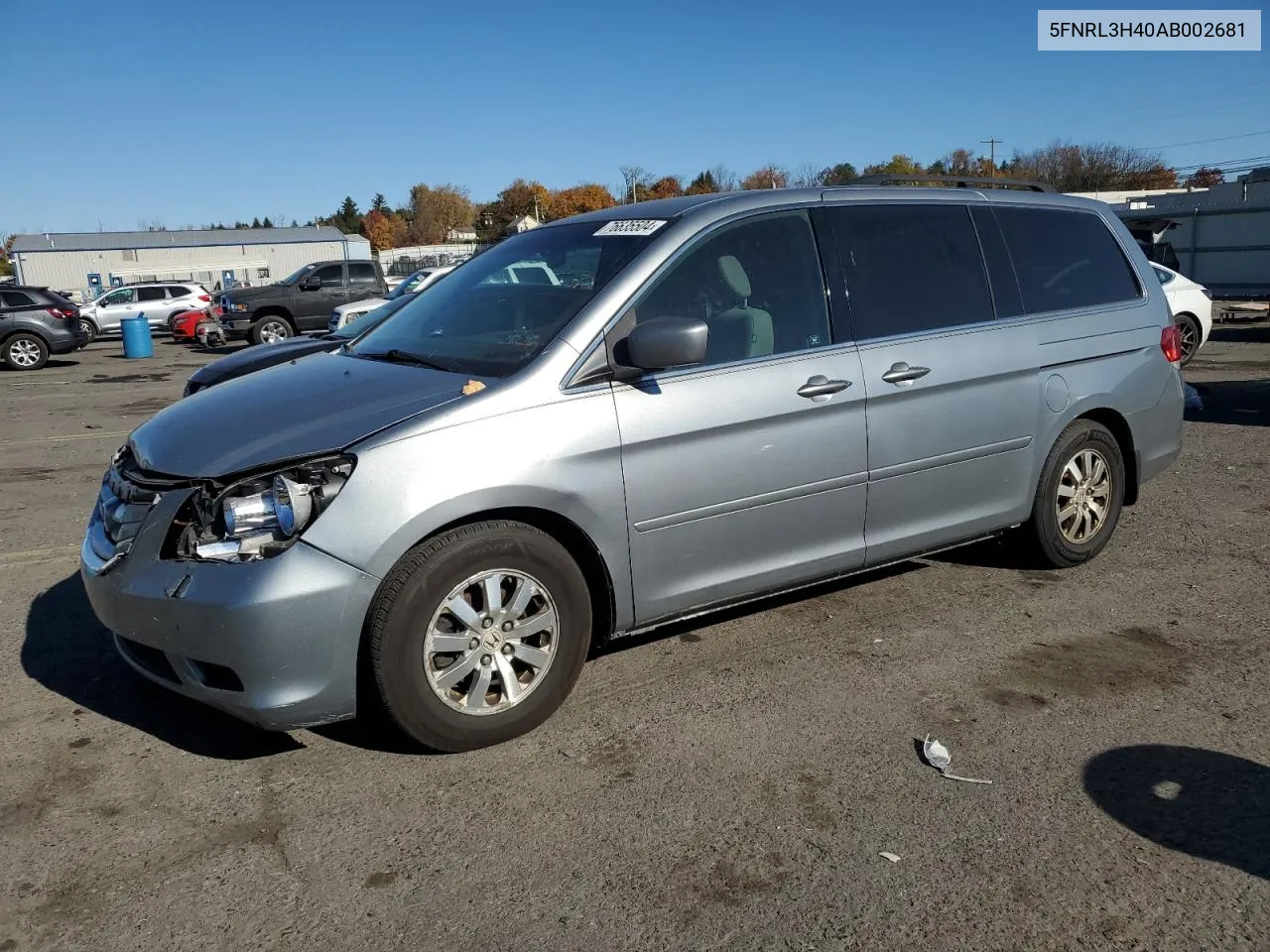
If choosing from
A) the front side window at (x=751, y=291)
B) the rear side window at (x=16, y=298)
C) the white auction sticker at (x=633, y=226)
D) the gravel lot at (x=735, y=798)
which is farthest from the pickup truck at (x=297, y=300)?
the front side window at (x=751, y=291)

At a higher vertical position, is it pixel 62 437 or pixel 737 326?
pixel 737 326

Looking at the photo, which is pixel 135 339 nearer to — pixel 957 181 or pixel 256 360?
pixel 256 360

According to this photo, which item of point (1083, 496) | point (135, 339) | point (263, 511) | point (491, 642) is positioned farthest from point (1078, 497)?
point (135, 339)

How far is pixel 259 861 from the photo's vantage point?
3.02m

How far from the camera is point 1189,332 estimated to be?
13531 millimetres

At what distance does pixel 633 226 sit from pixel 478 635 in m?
1.81

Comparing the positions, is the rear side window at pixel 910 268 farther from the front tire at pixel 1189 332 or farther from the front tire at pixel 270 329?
the front tire at pixel 270 329

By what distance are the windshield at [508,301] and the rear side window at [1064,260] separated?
207 cm

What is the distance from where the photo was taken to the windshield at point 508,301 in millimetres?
3959

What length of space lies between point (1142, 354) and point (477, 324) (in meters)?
3.46

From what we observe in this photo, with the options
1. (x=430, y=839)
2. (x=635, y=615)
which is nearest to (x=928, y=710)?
(x=635, y=615)

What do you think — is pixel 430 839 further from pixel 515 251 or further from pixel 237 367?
pixel 237 367

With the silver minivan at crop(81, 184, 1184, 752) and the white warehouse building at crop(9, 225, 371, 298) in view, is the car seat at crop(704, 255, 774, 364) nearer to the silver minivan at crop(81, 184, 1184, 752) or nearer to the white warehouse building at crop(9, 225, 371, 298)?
the silver minivan at crop(81, 184, 1184, 752)

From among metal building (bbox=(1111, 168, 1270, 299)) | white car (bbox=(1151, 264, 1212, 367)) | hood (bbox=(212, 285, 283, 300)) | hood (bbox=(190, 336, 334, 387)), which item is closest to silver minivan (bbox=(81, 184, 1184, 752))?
hood (bbox=(190, 336, 334, 387))
